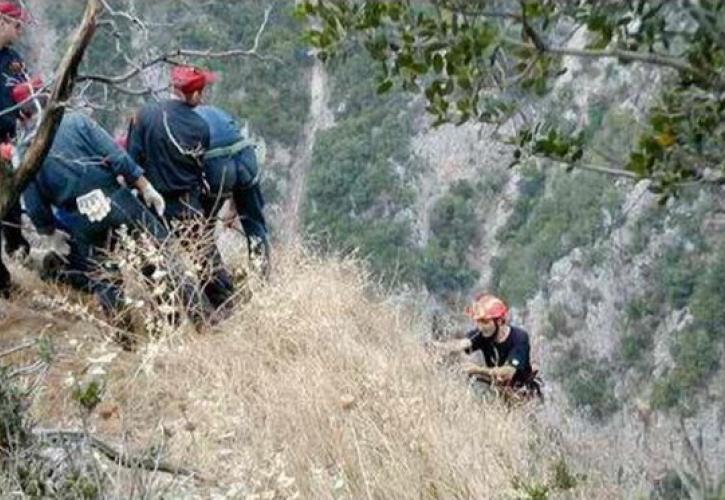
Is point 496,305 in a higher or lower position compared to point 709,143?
lower

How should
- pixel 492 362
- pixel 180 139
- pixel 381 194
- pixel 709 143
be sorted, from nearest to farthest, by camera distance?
pixel 709 143, pixel 180 139, pixel 492 362, pixel 381 194

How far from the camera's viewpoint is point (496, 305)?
26.9 ft

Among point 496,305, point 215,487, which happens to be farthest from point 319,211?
point 215,487

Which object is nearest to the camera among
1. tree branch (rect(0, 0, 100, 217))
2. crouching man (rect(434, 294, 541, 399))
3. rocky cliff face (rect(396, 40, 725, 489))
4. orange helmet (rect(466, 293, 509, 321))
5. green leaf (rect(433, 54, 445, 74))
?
green leaf (rect(433, 54, 445, 74))

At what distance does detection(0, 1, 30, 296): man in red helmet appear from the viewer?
6756 millimetres

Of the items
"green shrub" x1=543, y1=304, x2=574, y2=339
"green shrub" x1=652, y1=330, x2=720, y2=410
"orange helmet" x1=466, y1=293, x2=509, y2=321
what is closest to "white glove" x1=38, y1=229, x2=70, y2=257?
"orange helmet" x1=466, y1=293, x2=509, y2=321

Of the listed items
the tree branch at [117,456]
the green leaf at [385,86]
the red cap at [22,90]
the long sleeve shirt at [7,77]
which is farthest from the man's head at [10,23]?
the green leaf at [385,86]

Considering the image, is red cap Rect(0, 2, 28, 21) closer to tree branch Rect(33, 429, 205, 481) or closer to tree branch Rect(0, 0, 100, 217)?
tree branch Rect(0, 0, 100, 217)

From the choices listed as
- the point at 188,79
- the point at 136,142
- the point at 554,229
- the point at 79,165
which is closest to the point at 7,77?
the point at 79,165

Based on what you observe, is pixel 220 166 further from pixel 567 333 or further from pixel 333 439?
pixel 567 333

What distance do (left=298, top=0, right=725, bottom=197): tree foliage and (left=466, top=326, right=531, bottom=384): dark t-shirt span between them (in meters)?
4.90

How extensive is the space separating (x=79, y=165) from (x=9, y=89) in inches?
31.2

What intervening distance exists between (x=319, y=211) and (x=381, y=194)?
6506mm

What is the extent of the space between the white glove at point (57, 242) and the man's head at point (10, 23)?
0.93 meters
